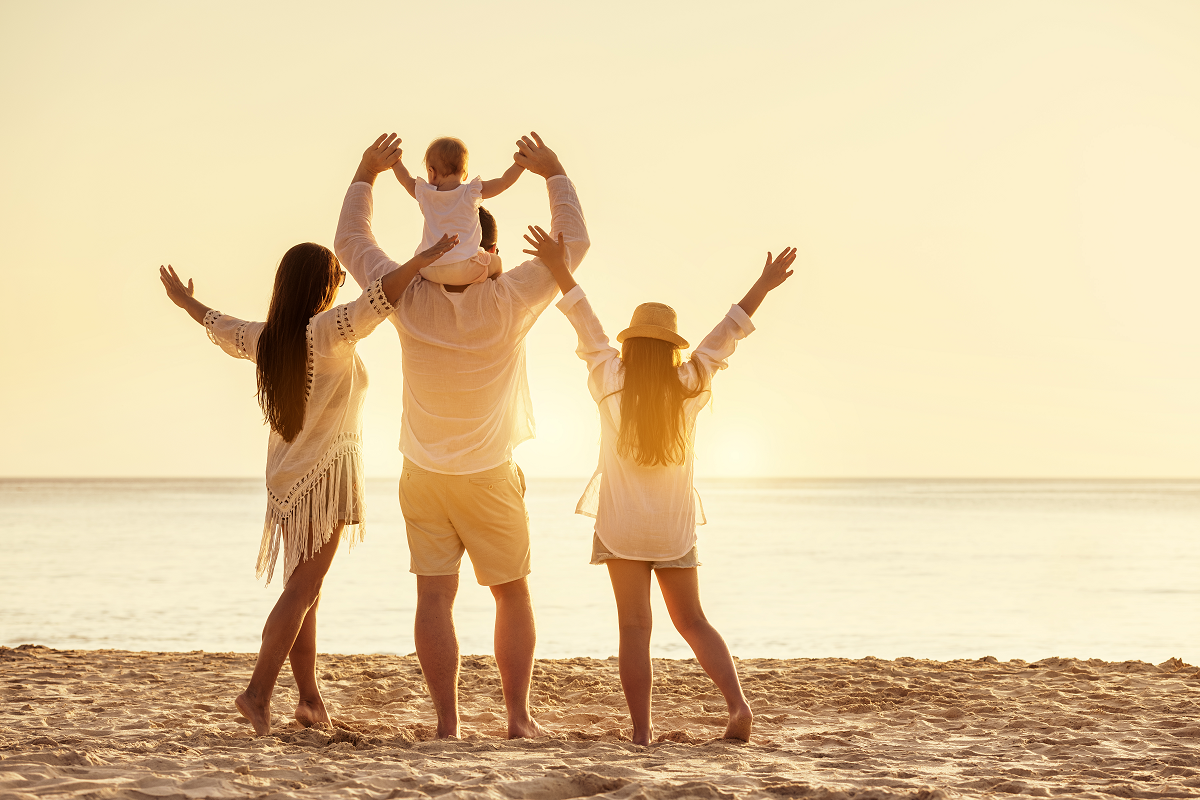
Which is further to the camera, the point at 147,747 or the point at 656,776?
the point at 147,747

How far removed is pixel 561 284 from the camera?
380 centimetres

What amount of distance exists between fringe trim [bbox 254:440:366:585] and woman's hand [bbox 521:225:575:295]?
119cm

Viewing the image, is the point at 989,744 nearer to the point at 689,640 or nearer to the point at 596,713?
the point at 689,640

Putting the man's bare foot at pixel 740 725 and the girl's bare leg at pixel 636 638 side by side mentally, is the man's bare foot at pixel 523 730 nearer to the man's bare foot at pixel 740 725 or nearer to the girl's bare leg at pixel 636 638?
the girl's bare leg at pixel 636 638

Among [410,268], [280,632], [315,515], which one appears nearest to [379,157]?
[410,268]

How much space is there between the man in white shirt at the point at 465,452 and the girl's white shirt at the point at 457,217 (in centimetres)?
15

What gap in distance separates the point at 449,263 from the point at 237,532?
1955cm

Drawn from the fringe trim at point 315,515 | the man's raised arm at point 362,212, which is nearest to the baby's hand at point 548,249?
the man's raised arm at point 362,212

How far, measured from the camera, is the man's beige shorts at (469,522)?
12.5 feet

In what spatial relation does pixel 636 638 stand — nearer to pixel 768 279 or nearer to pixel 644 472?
pixel 644 472

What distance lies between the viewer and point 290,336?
→ 395cm

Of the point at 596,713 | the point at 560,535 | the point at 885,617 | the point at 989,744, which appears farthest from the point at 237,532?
the point at 989,744

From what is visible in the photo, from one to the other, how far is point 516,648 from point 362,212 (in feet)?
6.32

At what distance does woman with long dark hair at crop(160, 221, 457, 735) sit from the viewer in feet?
12.6
